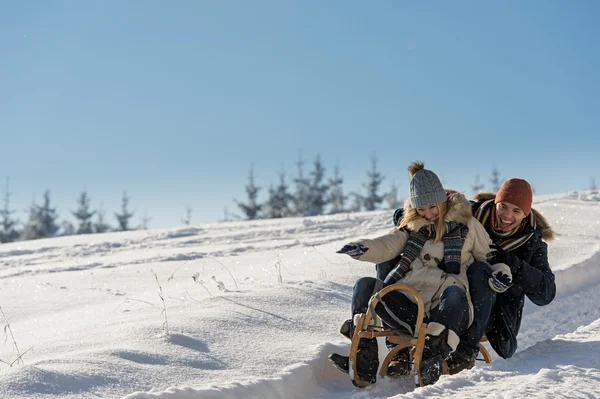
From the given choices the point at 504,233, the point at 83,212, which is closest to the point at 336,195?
the point at 83,212

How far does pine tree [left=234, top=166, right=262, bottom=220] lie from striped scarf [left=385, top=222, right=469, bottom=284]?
3449cm

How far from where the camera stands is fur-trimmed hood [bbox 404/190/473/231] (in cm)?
408

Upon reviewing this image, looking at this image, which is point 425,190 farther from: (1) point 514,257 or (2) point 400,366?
(2) point 400,366

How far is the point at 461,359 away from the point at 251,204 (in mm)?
35515

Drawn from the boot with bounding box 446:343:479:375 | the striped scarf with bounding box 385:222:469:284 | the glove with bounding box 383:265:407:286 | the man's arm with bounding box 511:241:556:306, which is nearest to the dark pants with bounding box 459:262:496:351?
the boot with bounding box 446:343:479:375

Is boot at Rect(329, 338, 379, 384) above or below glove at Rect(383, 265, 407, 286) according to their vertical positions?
below

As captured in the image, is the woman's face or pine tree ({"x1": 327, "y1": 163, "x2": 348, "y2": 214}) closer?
the woman's face

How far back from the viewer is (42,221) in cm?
4025

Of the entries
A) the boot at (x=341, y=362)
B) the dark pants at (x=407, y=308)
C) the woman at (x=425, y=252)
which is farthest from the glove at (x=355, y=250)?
the boot at (x=341, y=362)

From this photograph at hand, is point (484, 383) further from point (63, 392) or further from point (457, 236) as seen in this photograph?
point (63, 392)

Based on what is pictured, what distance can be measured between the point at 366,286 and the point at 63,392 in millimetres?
1897

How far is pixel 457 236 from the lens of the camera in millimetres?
4035

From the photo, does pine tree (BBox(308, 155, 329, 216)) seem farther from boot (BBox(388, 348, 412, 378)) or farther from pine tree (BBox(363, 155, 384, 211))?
boot (BBox(388, 348, 412, 378))

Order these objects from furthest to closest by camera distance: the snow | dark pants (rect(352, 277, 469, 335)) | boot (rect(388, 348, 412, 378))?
boot (rect(388, 348, 412, 378)), dark pants (rect(352, 277, 469, 335)), the snow
